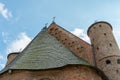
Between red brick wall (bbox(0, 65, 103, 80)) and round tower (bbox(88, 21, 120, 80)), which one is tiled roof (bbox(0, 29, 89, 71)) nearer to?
red brick wall (bbox(0, 65, 103, 80))

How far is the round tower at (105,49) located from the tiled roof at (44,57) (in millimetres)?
2627

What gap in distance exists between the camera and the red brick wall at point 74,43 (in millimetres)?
18828

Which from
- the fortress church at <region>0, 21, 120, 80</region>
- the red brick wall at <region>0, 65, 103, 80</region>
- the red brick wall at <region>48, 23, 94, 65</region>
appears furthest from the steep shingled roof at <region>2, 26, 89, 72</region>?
the red brick wall at <region>48, 23, 94, 65</region>

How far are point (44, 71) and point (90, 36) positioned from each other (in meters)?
7.97

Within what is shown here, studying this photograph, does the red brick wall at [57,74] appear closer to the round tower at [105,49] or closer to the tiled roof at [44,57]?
the tiled roof at [44,57]

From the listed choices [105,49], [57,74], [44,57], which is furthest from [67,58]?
[105,49]

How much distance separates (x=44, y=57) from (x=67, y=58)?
5.09 ft

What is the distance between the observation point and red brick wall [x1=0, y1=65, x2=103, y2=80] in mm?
13441

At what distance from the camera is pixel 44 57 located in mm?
15078

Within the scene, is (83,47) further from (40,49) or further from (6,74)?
(6,74)

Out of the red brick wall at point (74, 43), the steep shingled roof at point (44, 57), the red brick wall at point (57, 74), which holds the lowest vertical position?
the red brick wall at point (57, 74)

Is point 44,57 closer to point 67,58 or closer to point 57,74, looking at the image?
point 67,58

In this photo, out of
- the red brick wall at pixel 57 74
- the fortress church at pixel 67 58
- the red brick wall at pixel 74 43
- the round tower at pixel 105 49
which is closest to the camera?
the red brick wall at pixel 57 74

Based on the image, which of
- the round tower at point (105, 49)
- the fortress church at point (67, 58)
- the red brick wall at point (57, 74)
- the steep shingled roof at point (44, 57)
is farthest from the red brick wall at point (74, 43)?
the red brick wall at point (57, 74)
